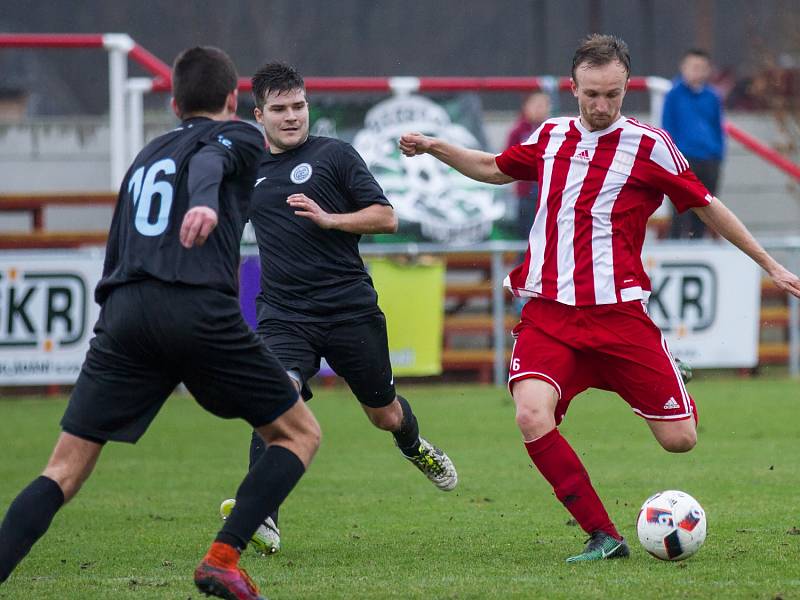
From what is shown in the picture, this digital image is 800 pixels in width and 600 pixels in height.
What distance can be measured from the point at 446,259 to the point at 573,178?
7916mm

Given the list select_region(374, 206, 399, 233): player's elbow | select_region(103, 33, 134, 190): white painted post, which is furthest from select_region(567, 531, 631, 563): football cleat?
select_region(103, 33, 134, 190): white painted post

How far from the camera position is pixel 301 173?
→ 6.80 meters

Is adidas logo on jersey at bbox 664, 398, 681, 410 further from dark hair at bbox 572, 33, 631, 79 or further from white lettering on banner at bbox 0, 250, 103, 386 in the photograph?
white lettering on banner at bbox 0, 250, 103, 386

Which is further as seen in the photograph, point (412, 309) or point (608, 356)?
point (412, 309)

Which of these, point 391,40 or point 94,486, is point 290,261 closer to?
point 94,486

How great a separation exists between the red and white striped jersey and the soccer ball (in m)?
0.89

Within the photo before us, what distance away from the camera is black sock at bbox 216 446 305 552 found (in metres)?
4.93

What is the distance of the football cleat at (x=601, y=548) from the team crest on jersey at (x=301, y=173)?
219 cm

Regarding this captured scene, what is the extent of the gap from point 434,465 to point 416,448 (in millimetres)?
163

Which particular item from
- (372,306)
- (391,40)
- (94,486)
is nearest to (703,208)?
(372,306)

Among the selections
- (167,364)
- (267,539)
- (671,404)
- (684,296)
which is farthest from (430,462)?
(684,296)

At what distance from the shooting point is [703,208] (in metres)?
6.06

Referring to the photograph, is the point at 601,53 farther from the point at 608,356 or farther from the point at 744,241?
the point at 608,356

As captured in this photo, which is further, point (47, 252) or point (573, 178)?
point (47, 252)
